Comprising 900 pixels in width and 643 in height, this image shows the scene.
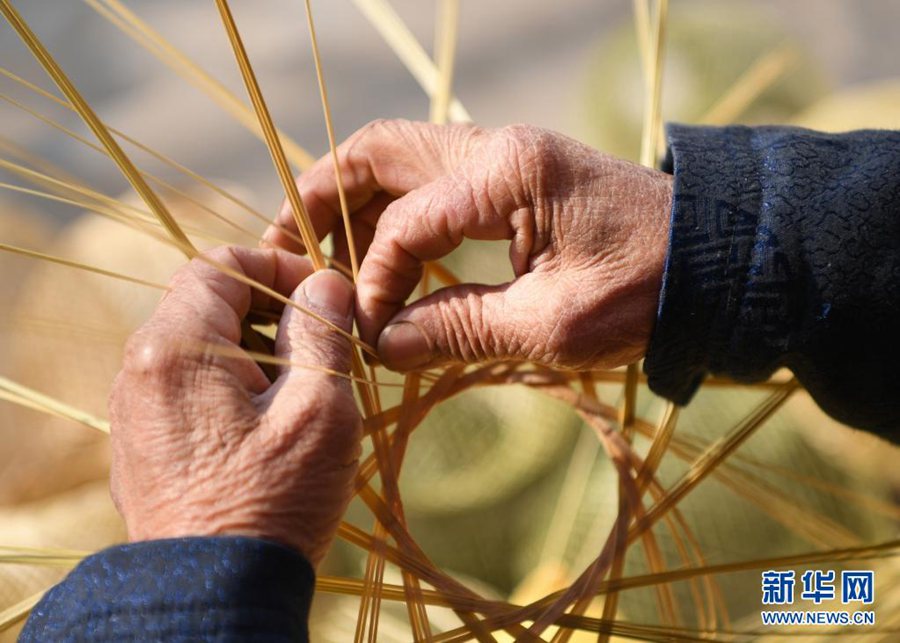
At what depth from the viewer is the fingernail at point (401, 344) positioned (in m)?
0.57

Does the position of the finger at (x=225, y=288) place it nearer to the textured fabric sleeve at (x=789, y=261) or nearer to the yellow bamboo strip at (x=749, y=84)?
the textured fabric sleeve at (x=789, y=261)

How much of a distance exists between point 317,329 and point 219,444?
95mm

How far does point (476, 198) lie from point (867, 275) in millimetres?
239

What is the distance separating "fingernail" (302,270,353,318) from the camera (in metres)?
0.54

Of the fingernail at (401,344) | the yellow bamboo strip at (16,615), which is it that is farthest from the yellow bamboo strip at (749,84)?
the yellow bamboo strip at (16,615)

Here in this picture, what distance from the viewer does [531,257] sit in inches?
22.9

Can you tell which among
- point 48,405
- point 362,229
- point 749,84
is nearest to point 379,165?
point 362,229

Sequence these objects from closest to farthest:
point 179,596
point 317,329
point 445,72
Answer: point 179,596 < point 317,329 < point 445,72

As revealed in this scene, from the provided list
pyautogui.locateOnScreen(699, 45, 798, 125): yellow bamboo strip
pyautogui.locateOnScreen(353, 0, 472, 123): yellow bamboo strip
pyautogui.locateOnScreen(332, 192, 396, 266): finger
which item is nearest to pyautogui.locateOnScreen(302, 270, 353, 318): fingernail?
pyautogui.locateOnScreen(332, 192, 396, 266): finger

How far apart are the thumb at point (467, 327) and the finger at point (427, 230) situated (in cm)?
2

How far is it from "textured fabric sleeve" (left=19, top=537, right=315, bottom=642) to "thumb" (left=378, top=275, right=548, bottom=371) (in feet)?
0.54

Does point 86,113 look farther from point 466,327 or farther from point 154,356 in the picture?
point 466,327

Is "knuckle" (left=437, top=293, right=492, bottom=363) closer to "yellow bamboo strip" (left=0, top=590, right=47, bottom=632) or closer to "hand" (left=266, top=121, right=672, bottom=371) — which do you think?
"hand" (left=266, top=121, right=672, bottom=371)

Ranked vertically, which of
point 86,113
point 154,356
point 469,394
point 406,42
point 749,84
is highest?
point 749,84
